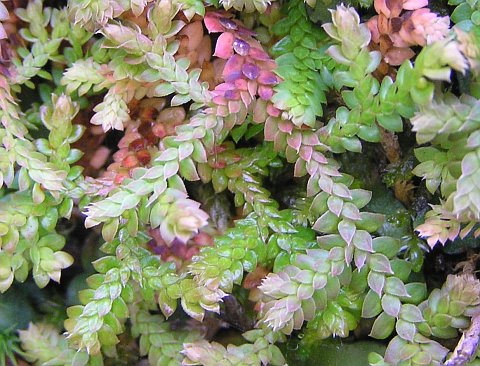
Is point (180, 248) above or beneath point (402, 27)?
beneath

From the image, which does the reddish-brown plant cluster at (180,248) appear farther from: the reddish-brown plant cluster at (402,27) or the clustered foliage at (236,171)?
the reddish-brown plant cluster at (402,27)

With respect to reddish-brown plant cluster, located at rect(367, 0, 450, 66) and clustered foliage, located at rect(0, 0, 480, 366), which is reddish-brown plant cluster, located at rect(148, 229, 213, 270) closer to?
clustered foliage, located at rect(0, 0, 480, 366)

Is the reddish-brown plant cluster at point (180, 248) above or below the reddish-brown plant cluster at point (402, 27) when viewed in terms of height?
below

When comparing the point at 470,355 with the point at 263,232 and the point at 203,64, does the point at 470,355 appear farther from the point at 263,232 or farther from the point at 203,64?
the point at 203,64

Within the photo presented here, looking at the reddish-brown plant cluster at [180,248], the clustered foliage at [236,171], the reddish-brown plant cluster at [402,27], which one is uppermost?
the reddish-brown plant cluster at [402,27]

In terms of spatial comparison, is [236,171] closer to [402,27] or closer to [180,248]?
[180,248]

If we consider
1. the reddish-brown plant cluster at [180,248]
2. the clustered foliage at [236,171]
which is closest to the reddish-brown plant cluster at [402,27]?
the clustered foliage at [236,171]

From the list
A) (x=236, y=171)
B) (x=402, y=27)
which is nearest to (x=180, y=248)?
(x=236, y=171)

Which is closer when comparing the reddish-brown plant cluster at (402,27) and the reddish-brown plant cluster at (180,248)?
the reddish-brown plant cluster at (402,27)
